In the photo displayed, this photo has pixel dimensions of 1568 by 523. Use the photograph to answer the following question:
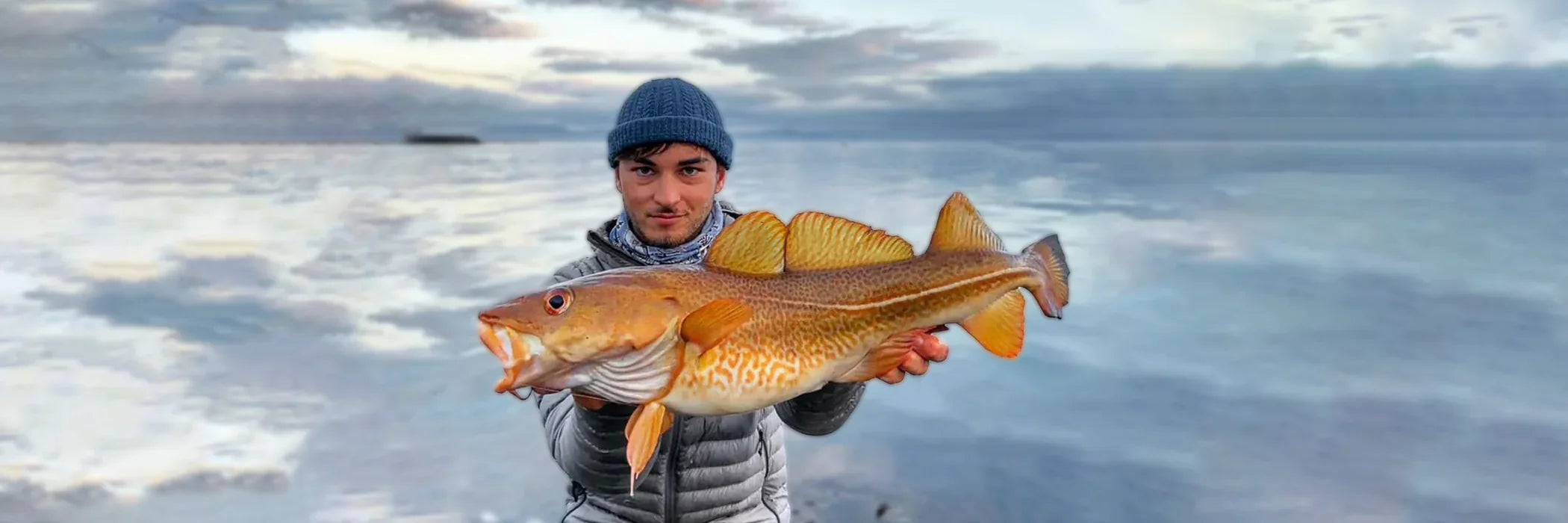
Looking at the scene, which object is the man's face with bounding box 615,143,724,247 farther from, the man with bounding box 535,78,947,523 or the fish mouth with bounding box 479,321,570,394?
the fish mouth with bounding box 479,321,570,394

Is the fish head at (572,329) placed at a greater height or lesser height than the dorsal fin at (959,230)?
lesser

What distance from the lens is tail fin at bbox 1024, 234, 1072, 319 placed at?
3055 millimetres

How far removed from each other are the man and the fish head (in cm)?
80

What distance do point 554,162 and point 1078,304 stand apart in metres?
56.6

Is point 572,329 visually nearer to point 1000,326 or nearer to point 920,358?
point 920,358

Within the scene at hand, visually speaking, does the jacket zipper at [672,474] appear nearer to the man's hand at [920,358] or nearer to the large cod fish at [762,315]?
the large cod fish at [762,315]

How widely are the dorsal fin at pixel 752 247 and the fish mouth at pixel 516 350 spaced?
59 centimetres

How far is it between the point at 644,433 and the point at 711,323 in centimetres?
33

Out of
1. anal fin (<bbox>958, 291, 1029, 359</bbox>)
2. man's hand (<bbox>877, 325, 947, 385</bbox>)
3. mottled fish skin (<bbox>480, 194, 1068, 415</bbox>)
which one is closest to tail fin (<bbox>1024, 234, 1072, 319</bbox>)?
mottled fish skin (<bbox>480, 194, 1068, 415</bbox>)

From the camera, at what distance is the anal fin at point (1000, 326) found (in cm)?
288

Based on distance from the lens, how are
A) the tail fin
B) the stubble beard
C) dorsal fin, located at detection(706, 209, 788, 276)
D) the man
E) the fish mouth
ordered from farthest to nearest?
the stubble beard < the man < the tail fin < dorsal fin, located at detection(706, 209, 788, 276) < the fish mouth

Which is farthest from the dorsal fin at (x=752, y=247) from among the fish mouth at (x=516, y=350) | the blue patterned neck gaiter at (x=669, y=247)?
the blue patterned neck gaiter at (x=669, y=247)

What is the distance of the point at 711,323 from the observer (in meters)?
2.35

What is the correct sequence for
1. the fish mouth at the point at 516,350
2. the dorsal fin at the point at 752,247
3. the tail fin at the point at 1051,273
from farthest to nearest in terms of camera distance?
the tail fin at the point at 1051,273, the dorsal fin at the point at 752,247, the fish mouth at the point at 516,350
